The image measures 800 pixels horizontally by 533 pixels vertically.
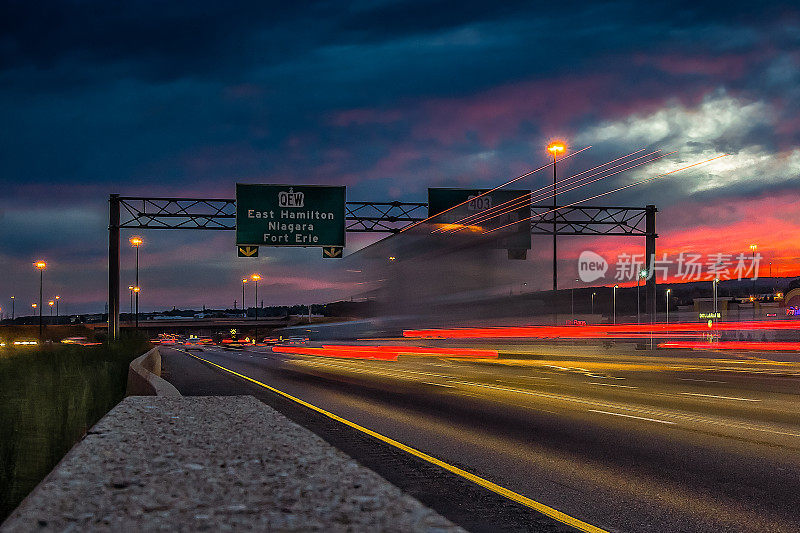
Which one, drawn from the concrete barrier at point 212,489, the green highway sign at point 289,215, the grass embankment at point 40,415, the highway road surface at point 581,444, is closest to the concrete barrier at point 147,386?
the grass embankment at point 40,415

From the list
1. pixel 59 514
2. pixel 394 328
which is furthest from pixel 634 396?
pixel 394 328

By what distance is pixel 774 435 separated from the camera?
11.6 meters

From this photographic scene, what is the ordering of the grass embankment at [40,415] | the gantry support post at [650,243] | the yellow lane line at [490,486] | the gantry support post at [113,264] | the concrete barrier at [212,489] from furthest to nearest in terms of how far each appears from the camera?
the gantry support post at [650,243] → the gantry support post at [113,264] → the grass embankment at [40,415] → the yellow lane line at [490,486] → the concrete barrier at [212,489]

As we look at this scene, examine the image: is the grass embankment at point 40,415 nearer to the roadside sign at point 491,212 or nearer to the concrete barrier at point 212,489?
the concrete barrier at point 212,489

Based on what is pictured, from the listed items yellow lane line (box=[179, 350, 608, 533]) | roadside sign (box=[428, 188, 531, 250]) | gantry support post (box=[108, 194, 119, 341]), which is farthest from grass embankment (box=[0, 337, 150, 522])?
roadside sign (box=[428, 188, 531, 250])

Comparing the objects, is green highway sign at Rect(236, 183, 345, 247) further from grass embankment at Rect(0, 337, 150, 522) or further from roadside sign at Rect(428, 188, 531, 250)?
grass embankment at Rect(0, 337, 150, 522)

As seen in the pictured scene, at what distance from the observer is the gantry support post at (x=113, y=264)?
37.4 meters

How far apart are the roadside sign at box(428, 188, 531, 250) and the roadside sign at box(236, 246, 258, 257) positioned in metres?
9.43

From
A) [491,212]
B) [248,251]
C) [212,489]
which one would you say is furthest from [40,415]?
[491,212]

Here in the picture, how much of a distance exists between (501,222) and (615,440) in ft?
97.9

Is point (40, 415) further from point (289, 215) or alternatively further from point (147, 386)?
point (289, 215)

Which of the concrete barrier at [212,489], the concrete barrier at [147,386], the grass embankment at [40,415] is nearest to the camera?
the concrete barrier at [212,489]

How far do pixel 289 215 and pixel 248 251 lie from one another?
2868 mm

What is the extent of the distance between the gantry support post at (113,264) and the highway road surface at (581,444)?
16.2 meters
